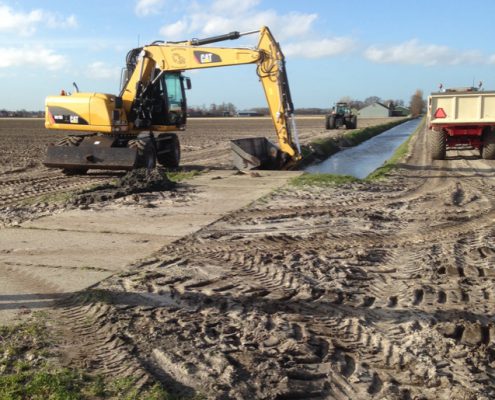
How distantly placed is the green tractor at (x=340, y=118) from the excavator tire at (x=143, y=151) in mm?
35003

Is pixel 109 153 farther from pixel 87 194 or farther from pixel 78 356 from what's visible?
pixel 78 356

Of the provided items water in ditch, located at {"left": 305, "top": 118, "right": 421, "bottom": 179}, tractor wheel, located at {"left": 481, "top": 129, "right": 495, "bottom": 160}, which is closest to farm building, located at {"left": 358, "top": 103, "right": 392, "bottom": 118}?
water in ditch, located at {"left": 305, "top": 118, "right": 421, "bottom": 179}

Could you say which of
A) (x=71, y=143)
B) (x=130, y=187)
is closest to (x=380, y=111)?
(x=71, y=143)

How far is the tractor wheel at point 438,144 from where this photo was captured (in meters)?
18.2

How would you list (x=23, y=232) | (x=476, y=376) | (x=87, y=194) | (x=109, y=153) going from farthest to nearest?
(x=109, y=153), (x=87, y=194), (x=23, y=232), (x=476, y=376)

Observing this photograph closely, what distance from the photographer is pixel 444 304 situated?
5.12m

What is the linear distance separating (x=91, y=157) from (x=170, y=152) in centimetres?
306

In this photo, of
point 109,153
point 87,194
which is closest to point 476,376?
point 87,194

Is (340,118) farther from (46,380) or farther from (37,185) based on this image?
(46,380)

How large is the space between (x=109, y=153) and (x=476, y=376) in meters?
11.3

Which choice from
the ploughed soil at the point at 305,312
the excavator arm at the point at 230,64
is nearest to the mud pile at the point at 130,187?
the ploughed soil at the point at 305,312

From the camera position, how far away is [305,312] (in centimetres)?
496

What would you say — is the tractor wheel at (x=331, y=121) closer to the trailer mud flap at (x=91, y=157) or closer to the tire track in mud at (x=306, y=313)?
the trailer mud flap at (x=91, y=157)

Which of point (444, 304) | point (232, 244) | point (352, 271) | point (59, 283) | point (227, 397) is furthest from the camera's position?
point (232, 244)
